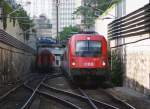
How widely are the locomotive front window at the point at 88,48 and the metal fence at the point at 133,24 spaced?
186cm

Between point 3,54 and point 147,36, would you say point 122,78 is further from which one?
point 3,54

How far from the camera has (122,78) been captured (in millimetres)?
30828

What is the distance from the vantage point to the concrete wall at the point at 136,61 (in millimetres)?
23470

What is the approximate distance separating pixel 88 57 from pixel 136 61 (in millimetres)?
3595

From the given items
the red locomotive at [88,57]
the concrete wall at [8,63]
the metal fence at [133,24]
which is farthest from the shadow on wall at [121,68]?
the concrete wall at [8,63]

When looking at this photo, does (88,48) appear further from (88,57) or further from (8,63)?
(8,63)

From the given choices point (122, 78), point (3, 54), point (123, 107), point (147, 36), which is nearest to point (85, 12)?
point (3, 54)

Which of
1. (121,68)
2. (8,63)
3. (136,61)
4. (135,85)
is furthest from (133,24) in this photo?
(8,63)

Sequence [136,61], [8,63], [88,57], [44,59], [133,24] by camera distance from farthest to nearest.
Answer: [44,59] < [8,63] < [88,57] < [133,24] < [136,61]

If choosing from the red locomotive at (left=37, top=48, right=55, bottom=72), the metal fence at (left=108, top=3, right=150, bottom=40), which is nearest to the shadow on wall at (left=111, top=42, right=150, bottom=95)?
the metal fence at (left=108, top=3, right=150, bottom=40)

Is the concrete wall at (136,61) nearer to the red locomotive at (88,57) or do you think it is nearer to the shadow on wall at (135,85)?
the shadow on wall at (135,85)

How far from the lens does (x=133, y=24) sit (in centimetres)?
2792

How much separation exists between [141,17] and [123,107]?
8.37 metres

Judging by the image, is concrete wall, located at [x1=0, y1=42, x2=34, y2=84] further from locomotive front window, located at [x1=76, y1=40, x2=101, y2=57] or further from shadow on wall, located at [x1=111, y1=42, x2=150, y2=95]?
locomotive front window, located at [x1=76, y1=40, x2=101, y2=57]
